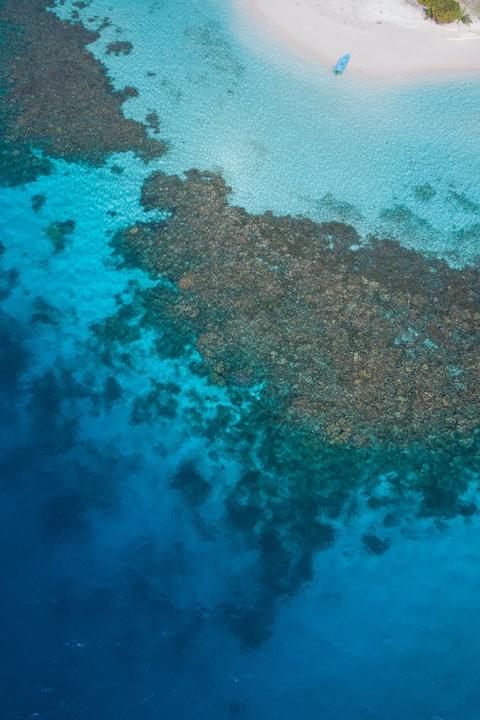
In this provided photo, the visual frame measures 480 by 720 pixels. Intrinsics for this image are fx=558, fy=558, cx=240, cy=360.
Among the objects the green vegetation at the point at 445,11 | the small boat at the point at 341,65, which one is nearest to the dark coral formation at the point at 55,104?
the small boat at the point at 341,65

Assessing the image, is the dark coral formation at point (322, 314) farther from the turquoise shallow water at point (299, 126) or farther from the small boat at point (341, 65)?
the small boat at point (341, 65)

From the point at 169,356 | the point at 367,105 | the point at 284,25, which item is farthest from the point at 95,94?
the point at 169,356

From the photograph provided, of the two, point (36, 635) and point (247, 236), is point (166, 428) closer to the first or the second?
point (36, 635)

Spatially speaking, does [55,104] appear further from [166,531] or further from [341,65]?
[166,531]

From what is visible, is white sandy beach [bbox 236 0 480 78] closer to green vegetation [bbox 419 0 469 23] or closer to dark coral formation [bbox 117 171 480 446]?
green vegetation [bbox 419 0 469 23]

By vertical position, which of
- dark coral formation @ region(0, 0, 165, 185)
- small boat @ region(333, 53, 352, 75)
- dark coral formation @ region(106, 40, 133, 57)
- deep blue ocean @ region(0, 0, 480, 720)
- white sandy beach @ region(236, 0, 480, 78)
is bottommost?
deep blue ocean @ region(0, 0, 480, 720)

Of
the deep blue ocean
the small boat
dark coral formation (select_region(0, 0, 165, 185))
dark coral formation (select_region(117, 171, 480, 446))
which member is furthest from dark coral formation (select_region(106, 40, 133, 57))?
the small boat
